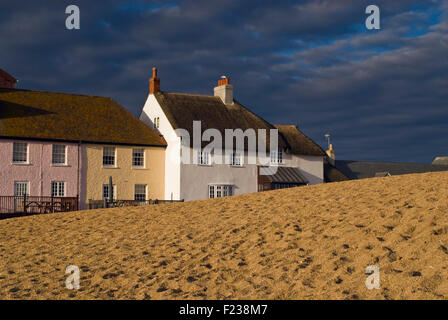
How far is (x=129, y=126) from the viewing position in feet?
141

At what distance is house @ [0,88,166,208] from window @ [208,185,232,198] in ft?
12.7

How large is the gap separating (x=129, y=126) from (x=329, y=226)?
3047cm

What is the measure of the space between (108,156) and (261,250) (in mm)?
28853

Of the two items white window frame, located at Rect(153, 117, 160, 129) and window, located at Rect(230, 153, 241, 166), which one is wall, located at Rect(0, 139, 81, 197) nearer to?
white window frame, located at Rect(153, 117, 160, 129)

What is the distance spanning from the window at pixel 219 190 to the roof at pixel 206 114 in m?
3.50

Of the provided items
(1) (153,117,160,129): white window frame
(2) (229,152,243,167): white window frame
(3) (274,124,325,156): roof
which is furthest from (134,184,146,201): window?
(3) (274,124,325,156): roof

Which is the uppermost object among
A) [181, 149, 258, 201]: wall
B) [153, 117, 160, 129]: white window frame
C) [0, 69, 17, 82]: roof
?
[0, 69, 17, 82]: roof

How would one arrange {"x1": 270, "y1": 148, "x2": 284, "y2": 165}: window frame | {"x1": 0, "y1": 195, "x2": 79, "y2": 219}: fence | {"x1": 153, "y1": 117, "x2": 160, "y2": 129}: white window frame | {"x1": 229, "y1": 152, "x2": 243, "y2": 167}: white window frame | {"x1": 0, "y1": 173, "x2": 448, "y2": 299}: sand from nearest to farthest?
1. {"x1": 0, "y1": 173, "x2": 448, "y2": 299}: sand
2. {"x1": 0, "y1": 195, "x2": 79, "y2": 219}: fence
3. {"x1": 229, "y1": 152, "x2": 243, "y2": 167}: white window frame
4. {"x1": 153, "y1": 117, "x2": 160, "y2": 129}: white window frame
5. {"x1": 270, "y1": 148, "x2": 284, "y2": 165}: window frame

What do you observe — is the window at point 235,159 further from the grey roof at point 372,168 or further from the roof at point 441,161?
the roof at point 441,161

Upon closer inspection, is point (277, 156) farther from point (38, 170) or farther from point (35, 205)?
point (35, 205)

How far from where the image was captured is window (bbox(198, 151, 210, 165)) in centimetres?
4259

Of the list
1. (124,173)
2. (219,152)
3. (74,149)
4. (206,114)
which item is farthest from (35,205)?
(206,114)

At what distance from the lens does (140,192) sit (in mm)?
41750
